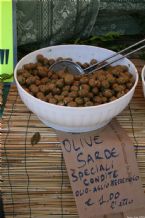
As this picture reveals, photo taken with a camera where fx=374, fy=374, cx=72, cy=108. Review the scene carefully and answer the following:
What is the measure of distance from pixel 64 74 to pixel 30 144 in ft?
0.55

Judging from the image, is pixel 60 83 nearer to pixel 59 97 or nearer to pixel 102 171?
pixel 59 97

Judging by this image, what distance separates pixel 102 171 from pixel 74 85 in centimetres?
19

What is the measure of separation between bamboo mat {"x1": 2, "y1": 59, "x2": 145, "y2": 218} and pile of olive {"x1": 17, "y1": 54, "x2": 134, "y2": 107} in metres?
0.08

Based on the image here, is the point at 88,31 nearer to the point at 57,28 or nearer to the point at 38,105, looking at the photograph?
the point at 57,28

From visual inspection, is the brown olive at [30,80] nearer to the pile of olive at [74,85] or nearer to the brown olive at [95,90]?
the pile of olive at [74,85]

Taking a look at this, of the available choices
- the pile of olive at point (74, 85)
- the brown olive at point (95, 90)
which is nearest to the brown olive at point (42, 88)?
the pile of olive at point (74, 85)

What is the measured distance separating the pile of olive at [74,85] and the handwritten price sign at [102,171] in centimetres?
8

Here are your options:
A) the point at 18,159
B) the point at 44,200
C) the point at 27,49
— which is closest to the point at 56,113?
the point at 18,159

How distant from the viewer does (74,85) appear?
0.79 metres

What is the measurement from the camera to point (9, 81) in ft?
2.97

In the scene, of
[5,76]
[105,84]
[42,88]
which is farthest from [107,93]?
[5,76]

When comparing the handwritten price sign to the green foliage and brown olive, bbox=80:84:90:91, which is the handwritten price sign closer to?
brown olive, bbox=80:84:90:91

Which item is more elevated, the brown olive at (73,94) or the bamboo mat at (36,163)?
the brown olive at (73,94)

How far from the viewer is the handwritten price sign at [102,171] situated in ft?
2.57
